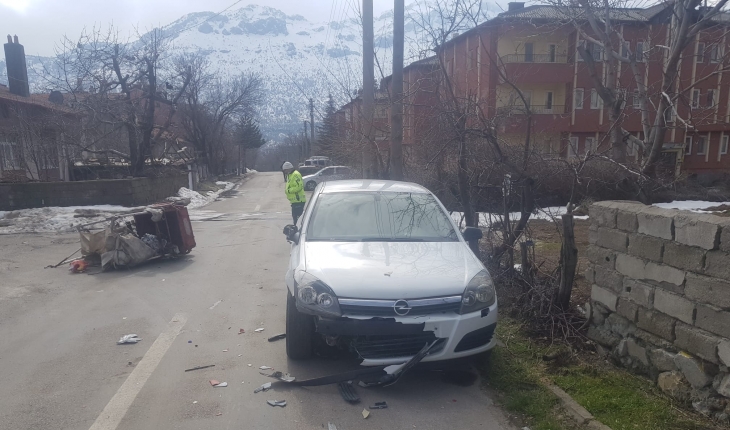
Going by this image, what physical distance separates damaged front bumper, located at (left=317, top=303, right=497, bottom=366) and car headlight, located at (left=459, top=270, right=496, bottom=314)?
0.07 metres

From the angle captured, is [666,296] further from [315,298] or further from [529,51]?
[529,51]

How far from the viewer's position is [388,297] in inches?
167

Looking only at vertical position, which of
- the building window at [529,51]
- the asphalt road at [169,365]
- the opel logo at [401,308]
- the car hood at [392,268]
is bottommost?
the asphalt road at [169,365]

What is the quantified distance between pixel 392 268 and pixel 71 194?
16.4 meters

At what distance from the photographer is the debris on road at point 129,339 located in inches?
223

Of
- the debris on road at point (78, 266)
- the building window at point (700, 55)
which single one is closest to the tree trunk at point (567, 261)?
the building window at point (700, 55)

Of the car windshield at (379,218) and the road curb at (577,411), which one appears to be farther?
the car windshield at (379,218)

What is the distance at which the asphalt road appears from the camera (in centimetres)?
396

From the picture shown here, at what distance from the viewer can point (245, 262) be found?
1009 cm

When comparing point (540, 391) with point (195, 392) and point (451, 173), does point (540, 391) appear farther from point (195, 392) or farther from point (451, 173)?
point (451, 173)

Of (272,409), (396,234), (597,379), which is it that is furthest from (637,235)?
(272,409)

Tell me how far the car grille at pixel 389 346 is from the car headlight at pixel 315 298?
0.33 meters

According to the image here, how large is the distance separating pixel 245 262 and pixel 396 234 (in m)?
5.25

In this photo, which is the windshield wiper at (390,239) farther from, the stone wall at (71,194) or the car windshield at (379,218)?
the stone wall at (71,194)
